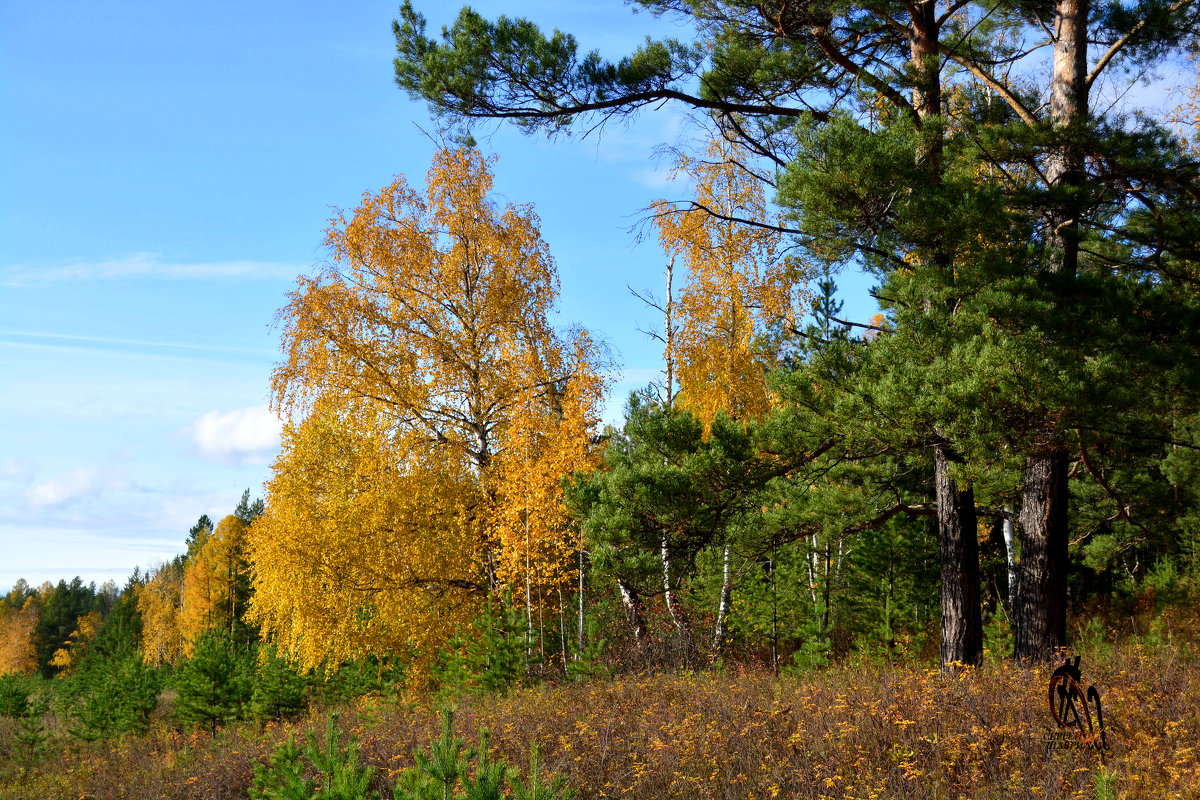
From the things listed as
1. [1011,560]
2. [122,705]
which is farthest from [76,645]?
[1011,560]

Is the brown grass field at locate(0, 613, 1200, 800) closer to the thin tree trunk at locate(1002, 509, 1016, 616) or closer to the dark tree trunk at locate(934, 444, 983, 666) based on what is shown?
the dark tree trunk at locate(934, 444, 983, 666)

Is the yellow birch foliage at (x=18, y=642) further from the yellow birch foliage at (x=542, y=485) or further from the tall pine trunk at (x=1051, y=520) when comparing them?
the tall pine trunk at (x=1051, y=520)

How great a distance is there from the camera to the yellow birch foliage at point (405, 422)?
13562 mm

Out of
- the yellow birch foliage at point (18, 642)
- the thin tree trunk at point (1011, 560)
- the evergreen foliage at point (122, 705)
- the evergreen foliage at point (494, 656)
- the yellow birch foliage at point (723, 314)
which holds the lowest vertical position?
the yellow birch foliage at point (18, 642)

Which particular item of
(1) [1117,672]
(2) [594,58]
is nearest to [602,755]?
(1) [1117,672]

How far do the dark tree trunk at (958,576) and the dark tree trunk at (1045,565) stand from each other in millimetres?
413

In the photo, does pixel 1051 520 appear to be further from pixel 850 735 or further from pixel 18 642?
pixel 18 642

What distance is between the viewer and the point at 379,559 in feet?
44.6

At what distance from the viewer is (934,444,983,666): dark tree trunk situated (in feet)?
25.0

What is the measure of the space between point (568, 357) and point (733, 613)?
18.5 ft

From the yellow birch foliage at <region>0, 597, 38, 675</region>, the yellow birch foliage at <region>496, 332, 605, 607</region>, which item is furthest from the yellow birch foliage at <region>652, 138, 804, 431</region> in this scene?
the yellow birch foliage at <region>0, 597, 38, 675</region>

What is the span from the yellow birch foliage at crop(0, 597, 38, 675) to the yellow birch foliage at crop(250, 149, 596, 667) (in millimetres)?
47456

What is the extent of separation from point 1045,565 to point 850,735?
111 inches

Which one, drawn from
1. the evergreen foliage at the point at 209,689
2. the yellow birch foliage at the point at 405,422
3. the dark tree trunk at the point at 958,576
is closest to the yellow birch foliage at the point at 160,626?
the evergreen foliage at the point at 209,689
